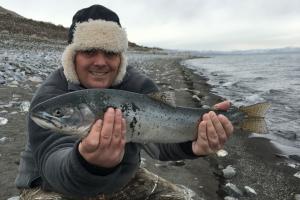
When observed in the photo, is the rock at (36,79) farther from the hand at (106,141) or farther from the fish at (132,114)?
the hand at (106,141)

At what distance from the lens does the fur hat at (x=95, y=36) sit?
13.7 feet

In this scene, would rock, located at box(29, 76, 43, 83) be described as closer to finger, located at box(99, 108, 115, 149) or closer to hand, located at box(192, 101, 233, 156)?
hand, located at box(192, 101, 233, 156)

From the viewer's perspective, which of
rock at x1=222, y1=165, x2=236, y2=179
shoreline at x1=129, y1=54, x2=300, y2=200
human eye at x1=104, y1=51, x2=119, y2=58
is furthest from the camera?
rock at x1=222, y1=165, x2=236, y2=179

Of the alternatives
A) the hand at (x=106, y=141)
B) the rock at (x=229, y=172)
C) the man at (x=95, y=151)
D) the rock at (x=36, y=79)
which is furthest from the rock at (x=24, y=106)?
the hand at (x=106, y=141)

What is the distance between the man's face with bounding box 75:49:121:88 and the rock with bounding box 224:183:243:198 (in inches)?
114

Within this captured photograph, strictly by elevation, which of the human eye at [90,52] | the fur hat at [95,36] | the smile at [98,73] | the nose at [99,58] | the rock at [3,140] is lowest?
the rock at [3,140]

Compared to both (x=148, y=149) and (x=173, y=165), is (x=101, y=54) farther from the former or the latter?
(x=173, y=165)

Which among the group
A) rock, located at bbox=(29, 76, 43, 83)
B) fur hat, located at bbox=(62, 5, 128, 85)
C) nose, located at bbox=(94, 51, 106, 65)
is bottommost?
rock, located at bbox=(29, 76, 43, 83)

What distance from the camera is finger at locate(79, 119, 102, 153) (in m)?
2.90

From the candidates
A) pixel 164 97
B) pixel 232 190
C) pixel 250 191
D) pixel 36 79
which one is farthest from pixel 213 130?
pixel 36 79

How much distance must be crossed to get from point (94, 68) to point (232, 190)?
3.18 meters

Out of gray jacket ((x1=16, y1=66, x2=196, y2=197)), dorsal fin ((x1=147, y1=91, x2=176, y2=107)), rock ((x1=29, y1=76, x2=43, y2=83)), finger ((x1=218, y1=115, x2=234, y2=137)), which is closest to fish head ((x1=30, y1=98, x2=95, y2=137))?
gray jacket ((x1=16, y1=66, x2=196, y2=197))

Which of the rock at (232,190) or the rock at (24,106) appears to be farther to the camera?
the rock at (24,106)

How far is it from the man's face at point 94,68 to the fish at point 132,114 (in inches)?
30.4
